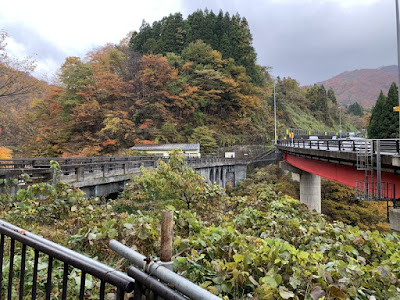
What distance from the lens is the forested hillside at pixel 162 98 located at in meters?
47.9

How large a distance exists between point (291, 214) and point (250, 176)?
35.6m

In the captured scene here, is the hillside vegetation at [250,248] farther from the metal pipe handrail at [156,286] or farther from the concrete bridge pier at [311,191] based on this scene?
the concrete bridge pier at [311,191]

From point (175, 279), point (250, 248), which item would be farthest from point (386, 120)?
point (175, 279)

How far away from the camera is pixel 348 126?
341 ft

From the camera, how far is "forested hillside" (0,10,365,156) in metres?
47.9

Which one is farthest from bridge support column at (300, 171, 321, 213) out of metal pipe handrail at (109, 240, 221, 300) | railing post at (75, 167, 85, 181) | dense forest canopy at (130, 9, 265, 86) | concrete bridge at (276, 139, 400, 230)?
dense forest canopy at (130, 9, 265, 86)

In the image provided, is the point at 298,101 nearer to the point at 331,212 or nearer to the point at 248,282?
the point at 331,212

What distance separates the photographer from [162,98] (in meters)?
54.2

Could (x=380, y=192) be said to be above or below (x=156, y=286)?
below

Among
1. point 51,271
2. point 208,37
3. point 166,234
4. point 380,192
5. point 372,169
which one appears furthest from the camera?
point 208,37

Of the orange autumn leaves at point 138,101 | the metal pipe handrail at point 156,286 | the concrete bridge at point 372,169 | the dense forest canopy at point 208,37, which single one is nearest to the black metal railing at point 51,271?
the metal pipe handrail at point 156,286

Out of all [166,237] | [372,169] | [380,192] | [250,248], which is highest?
[166,237]

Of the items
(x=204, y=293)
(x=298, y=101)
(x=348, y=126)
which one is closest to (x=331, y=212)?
(x=204, y=293)

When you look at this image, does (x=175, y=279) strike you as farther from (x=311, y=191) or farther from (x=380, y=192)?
(x=311, y=191)
